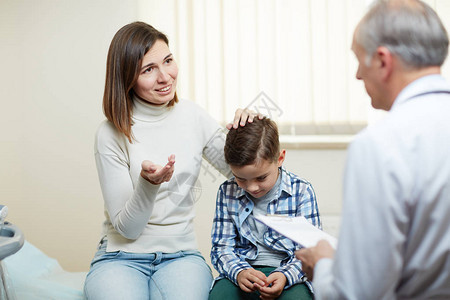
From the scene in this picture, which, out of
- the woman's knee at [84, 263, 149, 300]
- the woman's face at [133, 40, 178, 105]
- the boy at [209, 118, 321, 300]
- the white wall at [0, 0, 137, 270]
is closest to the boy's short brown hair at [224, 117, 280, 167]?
the boy at [209, 118, 321, 300]

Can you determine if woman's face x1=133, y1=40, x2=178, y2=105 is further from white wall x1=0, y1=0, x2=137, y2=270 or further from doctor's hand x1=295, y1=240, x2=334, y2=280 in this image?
white wall x1=0, y1=0, x2=137, y2=270

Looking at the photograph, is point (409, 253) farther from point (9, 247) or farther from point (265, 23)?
point (265, 23)

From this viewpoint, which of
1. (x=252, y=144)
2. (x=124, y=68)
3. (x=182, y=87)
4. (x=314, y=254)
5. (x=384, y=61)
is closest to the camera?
(x=384, y=61)

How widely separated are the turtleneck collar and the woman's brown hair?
0.05 metres

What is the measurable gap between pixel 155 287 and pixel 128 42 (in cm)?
78

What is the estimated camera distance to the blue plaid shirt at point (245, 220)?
4.93 ft

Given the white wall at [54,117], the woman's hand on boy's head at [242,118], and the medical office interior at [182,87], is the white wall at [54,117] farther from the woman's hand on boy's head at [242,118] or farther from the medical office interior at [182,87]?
the woman's hand on boy's head at [242,118]

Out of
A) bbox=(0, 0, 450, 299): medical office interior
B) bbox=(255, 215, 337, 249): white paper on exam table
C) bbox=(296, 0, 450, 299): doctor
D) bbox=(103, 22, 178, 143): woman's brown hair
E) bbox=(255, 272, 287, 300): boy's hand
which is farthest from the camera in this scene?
bbox=(0, 0, 450, 299): medical office interior

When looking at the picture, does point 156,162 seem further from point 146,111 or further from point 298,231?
point 298,231

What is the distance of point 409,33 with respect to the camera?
873 millimetres

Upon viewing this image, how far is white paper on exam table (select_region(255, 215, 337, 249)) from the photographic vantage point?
3.61ft

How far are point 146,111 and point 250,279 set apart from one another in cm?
67

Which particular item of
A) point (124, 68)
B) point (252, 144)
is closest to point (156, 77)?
point (124, 68)

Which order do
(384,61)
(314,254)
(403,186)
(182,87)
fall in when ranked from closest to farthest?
(403,186), (384,61), (314,254), (182,87)
